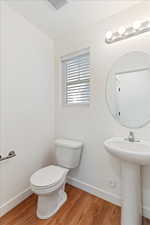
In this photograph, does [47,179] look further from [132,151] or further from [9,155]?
[132,151]

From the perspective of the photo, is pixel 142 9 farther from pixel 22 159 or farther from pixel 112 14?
pixel 22 159

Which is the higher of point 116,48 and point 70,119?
point 116,48

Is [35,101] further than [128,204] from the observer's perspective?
Yes

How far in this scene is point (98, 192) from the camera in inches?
63.4

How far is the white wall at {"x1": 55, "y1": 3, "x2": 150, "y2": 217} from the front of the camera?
1.34 meters

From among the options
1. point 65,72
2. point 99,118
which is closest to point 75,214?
point 99,118

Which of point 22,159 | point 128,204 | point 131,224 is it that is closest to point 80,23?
point 22,159

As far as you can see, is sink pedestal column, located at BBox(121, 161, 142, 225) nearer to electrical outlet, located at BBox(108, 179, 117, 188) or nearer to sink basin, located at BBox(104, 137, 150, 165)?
sink basin, located at BBox(104, 137, 150, 165)

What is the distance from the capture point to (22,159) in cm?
157

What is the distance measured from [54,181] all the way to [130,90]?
4.32 feet

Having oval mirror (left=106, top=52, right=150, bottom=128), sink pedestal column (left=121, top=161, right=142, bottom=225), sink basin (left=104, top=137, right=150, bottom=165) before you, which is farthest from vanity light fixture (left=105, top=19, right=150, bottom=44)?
sink pedestal column (left=121, top=161, right=142, bottom=225)

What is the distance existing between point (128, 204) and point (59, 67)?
1.99 metres

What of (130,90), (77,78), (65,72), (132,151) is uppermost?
(65,72)

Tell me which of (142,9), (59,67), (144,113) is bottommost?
(144,113)
